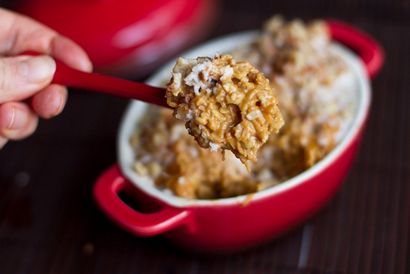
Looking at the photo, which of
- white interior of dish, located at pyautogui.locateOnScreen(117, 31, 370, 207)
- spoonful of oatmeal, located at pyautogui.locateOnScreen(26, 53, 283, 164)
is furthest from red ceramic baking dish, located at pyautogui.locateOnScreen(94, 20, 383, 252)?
spoonful of oatmeal, located at pyautogui.locateOnScreen(26, 53, 283, 164)

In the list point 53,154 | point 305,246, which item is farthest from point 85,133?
point 305,246

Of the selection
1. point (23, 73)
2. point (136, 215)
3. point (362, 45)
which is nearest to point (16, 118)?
point (23, 73)

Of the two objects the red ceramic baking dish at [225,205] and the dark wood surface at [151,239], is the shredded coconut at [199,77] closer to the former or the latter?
the red ceramic baking dish at [225,205]

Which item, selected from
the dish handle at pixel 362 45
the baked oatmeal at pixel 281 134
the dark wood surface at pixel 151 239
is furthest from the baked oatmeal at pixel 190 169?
the dish handle at pixel 362 45

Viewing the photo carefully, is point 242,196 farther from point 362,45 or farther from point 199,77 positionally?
point 362,45

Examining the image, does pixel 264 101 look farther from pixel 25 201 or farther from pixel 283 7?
pixel 283 7
